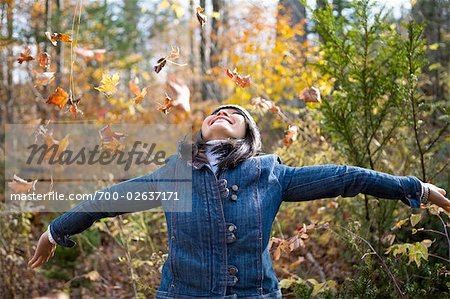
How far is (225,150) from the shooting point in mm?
2307

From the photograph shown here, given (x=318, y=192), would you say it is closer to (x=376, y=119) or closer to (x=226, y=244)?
(x=226, y=244)

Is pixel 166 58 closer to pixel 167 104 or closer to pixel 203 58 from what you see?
pixel 167 104

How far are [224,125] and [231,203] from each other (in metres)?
0.36

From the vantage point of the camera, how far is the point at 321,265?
4152 mm

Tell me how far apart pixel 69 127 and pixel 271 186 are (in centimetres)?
716

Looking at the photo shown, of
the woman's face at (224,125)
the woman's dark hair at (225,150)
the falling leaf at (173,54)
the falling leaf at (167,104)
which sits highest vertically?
the falling leaf at (173,54)

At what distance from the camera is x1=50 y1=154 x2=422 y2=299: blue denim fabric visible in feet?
6.97

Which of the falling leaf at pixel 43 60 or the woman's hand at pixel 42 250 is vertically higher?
the falling leaf at pixel 43 60

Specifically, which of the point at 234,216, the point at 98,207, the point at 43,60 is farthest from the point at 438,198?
the point at 43,60

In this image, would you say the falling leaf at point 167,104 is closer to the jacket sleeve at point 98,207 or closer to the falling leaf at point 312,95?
the jacket sleeve at point 98,207

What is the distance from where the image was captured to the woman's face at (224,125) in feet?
7.71

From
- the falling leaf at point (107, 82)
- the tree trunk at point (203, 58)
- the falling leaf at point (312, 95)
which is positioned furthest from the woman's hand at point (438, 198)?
the tree trunk at point (203, 58)

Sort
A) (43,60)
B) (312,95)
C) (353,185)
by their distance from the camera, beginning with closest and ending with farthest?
(353,185), (43,60), (312,95)

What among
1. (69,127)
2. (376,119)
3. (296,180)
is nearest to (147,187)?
(296,180)
